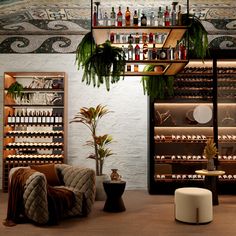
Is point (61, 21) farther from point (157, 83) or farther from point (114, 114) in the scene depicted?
point (157, 83)

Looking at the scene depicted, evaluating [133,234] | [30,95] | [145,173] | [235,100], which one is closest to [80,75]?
[30,95]

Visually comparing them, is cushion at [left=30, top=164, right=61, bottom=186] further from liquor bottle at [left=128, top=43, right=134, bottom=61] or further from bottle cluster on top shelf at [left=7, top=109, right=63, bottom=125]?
liquor bottle at [left=128, top=43, right=134, bottom=61]

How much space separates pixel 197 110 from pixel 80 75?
2.61 metres

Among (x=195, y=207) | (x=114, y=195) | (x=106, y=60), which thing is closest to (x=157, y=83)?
(x=106, y=60)

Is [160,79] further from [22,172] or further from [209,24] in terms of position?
[22,172]

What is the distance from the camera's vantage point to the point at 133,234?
431cm

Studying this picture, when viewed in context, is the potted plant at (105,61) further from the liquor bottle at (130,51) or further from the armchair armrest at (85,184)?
the armchair armrest at (85,184)

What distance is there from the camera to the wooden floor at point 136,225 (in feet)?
14.3

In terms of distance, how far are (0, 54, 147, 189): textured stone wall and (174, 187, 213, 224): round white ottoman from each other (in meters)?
2.70

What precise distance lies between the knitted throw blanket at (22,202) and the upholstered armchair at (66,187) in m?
0.09

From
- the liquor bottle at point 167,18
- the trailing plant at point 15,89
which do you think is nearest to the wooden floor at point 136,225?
the trailing plant at point 15,89

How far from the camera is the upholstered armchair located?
4.58 metres

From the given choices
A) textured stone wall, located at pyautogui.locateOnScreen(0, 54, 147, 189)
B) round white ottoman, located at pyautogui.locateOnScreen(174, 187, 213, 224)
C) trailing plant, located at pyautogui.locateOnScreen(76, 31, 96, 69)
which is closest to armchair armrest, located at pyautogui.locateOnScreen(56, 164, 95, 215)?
round white ottoman, located at pyautogui.locateOnScreen(174, 187, 213, 224)

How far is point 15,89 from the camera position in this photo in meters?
6.85
